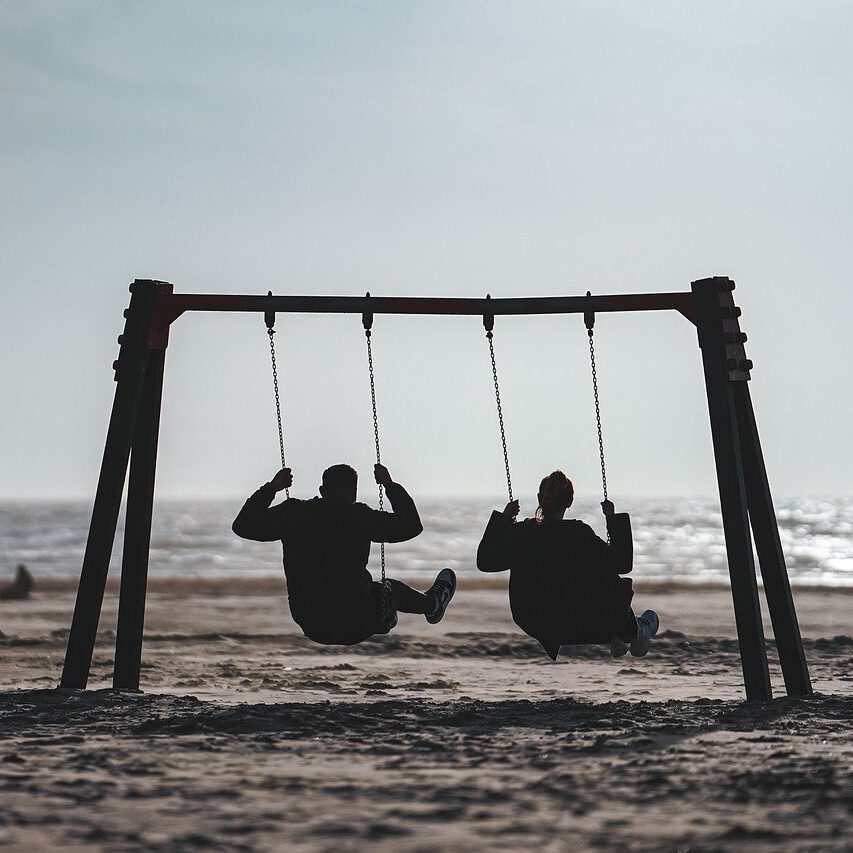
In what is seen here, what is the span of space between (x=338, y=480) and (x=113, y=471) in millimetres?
1680

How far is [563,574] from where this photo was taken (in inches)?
280

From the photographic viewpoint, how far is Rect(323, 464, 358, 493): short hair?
7.19 metres

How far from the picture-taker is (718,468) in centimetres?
770

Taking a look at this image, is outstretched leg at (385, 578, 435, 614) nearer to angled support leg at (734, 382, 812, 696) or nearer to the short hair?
Answer: the short hair

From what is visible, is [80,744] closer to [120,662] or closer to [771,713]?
[120,662]

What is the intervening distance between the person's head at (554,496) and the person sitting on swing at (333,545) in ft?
2.52

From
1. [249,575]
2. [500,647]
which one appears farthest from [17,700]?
[249,575]

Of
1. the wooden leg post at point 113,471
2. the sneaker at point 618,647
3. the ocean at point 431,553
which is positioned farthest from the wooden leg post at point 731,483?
the ocean at point 431,553

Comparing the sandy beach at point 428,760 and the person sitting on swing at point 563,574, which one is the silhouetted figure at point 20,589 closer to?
the sandy beach at point 428,760

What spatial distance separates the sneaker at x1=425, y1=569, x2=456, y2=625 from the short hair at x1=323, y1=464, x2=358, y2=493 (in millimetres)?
1037

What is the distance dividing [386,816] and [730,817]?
119cm

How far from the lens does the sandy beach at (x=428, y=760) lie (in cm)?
420

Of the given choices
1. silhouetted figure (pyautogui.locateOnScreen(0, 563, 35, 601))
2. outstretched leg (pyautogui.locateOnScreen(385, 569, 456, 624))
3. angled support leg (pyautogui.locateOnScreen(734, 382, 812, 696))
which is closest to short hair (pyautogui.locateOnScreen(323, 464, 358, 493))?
outstretched leg (pyautogui.locateOnScreen(385, 569, 456, 624))

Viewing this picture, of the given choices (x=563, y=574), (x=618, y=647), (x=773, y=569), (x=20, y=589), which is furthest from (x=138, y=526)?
(x=20, y=589)
